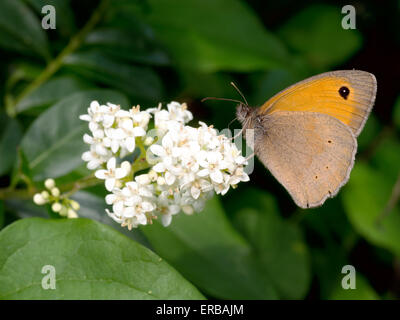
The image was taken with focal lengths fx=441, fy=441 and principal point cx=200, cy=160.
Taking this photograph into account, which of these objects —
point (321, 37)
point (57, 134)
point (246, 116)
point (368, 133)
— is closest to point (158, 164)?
point (57, 134)

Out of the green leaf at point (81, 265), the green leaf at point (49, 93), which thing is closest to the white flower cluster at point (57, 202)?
the green leaf at point (81, 265)

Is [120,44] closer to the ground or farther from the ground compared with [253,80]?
farther from the ground

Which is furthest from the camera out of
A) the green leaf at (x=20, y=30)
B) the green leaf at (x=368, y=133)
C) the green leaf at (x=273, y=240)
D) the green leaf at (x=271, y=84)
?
the green leaf at (x=368, y=133)

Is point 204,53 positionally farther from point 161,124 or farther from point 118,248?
point 118,248

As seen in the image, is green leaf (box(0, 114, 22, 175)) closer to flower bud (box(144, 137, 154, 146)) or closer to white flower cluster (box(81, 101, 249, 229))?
white flower cluster (box(81, 101, 249, 229))

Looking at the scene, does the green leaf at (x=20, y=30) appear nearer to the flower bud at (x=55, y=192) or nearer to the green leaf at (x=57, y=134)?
the green leaf at (x=57, y=134)

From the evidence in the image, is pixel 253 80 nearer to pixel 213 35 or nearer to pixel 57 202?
pixel 213 35

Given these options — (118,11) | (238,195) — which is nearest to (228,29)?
(118,11)
